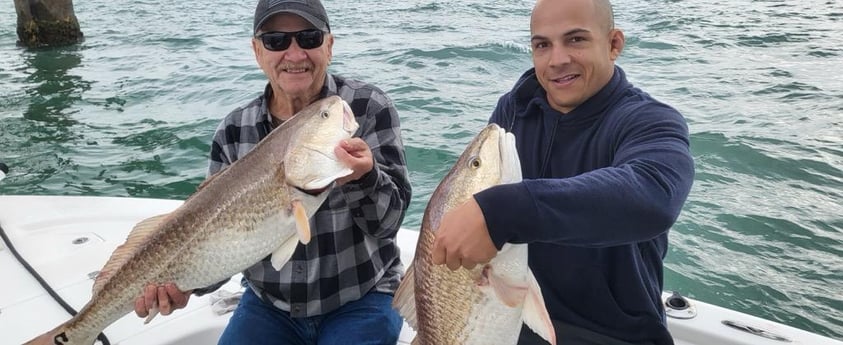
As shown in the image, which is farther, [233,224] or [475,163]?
[233,224]

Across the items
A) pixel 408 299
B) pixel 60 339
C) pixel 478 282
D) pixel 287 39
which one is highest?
pixel 287 39

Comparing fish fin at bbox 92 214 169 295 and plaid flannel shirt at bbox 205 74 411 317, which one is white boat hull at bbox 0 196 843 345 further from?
fish fin at bbox 92 214 169 295

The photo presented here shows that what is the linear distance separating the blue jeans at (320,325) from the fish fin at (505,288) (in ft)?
4.36

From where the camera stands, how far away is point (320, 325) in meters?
3.43

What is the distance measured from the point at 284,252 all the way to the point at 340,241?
1.61 ft

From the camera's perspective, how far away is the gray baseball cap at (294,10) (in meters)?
3.16

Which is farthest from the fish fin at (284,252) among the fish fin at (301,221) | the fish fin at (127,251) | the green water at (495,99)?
the green water at (495,99)

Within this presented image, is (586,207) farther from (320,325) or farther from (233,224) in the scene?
(320,325)

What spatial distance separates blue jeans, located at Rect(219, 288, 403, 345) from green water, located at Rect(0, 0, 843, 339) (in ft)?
10.8

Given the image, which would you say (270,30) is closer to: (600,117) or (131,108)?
(600,117)

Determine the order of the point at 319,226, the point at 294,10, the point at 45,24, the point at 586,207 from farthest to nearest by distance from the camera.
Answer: the point at 45,24 → the point at 319,226 → the point at 294,10 → the point at 586,207

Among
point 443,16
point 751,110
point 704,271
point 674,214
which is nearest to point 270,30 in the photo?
point 674,214

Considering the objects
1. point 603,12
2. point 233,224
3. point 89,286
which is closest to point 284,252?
point 233,224

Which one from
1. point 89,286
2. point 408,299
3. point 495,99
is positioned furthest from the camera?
point 495,99
